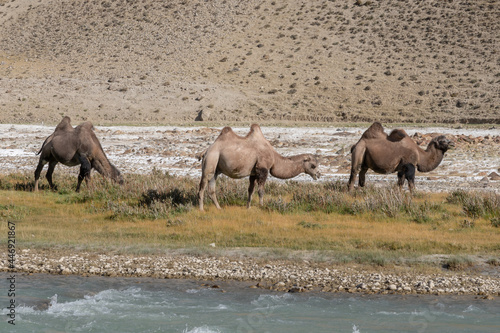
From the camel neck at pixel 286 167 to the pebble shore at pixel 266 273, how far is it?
3785mm

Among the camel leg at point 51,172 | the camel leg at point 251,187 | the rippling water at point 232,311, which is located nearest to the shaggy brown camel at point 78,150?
the camel leg at point 51,172

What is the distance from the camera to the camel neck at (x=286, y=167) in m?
16.2

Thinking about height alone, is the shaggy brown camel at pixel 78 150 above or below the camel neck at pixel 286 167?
below

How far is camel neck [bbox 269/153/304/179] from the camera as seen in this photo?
16156 mm

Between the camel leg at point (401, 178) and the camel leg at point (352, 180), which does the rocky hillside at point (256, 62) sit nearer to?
the camel leg at point (401, 178)

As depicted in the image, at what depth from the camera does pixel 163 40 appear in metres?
67.2

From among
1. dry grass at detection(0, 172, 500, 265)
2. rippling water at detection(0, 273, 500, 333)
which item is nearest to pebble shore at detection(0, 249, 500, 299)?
rippling water at detection(0, 273, 500, 333)

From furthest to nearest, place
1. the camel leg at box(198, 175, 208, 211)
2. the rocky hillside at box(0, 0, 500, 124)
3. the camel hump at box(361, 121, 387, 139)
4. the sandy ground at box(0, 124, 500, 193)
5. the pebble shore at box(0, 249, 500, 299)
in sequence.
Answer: the rocky hillside at box(0, 0, 500, 124), the sandy ground at box(0, 124, 500, 193), the camel hump at box(361, 121, 387, 139), the camel leg at box(198, 175, 208, 211), the pebble shore at box(0, 249, 500, 299)

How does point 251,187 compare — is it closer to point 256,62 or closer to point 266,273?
point 266,273

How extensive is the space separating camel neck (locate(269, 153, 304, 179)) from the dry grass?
2.32 feet

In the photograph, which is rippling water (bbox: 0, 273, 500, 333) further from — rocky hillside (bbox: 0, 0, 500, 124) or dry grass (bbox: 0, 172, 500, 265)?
rocky hillside (bbox: 0, 0, 500, 124)

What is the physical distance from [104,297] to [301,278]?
331 cm

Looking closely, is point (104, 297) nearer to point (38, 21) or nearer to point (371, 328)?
point (371, 328)

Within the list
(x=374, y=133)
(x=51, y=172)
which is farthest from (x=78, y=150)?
(x=374, y=133)
